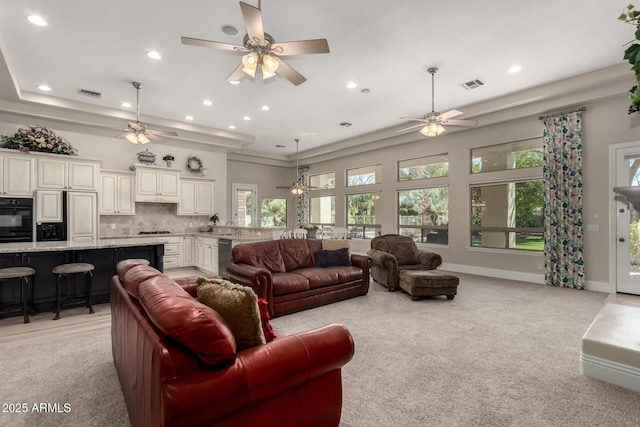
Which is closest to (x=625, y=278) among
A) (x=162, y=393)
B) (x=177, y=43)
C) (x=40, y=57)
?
Result: (x=162, y=393)

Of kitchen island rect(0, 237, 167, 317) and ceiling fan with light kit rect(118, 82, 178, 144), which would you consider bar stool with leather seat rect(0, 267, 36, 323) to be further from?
ceiling fan with light kit rect(118, 82, 178, 144)

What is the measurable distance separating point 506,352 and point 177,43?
5.17 metres

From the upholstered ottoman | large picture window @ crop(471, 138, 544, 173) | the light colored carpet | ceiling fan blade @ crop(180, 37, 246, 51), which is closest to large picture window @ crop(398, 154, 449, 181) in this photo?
large picture window @ crop(471, 138, 544, 173)

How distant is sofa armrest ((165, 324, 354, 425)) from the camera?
1137 mm

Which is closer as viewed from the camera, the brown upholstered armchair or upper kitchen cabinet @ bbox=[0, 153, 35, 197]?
the brown upholstered armchair

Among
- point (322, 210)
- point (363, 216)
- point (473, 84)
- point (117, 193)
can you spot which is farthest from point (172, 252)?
point (473, 84)

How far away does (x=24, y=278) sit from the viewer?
3.54 metres

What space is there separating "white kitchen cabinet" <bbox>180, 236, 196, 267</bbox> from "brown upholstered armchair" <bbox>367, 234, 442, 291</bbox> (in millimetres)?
4427

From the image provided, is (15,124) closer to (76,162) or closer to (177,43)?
(76,162)

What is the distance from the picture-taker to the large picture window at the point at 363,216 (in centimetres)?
881

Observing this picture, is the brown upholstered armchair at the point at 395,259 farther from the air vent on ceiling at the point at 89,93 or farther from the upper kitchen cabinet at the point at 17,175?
the upper kitchen cabinet at the point at 17,175

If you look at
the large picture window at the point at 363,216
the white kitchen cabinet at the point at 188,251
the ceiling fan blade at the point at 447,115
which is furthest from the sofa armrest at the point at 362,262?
the white kitchen cabinet at the point at 188,251

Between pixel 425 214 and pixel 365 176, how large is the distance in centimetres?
229

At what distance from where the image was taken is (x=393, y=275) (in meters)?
5.02
